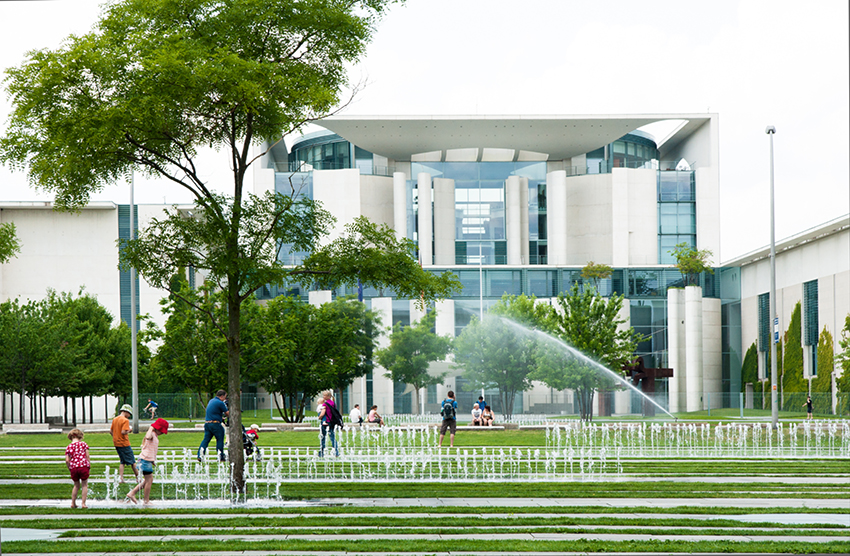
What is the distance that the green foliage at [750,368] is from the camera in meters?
69.8

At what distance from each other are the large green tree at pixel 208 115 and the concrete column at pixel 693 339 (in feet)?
187

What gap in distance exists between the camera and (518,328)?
168ft

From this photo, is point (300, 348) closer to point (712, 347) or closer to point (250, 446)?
point (250, 446)

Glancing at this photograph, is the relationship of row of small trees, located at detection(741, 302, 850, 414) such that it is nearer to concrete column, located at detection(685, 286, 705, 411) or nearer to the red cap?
concrete column, located at detection(685, 286, 705, 411)

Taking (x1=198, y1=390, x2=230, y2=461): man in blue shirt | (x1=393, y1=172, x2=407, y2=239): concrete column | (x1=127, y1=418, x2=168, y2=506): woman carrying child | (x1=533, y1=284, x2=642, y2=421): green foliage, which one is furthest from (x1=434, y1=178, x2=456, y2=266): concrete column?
(x1=127, y1=418, x2=168, y2=506): woman carrying child

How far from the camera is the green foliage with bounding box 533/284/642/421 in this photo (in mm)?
47781

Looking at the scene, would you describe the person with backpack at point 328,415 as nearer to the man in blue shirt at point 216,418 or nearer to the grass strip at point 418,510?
the man in blue shirt at point 216,418

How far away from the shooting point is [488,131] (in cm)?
7306

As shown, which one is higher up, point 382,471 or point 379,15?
point 379,15

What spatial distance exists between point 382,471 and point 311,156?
59825mm

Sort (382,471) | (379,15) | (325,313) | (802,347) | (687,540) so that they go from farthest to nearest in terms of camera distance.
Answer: (802,347), (325,313), (382,471), (379,15), (687,540)

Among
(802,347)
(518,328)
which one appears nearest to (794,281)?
(802,347)

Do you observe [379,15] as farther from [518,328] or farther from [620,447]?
[518,328]

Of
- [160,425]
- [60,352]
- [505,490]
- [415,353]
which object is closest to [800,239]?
[415,353]
